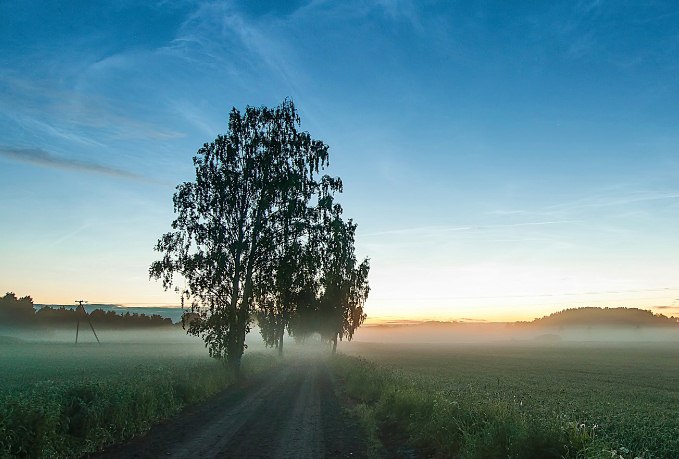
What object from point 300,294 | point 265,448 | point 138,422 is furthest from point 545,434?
A: point 300,294

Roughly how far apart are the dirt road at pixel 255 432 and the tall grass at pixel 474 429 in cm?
141

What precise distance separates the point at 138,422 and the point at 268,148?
23.2 metres

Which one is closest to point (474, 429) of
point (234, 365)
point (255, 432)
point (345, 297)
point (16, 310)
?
point (255, 432)

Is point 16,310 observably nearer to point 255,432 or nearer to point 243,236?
point 243,236

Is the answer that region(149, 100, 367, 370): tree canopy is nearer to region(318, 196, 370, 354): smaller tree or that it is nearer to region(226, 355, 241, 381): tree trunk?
region(226, 355, 241, 381): tree trunk

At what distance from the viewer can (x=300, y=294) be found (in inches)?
1341

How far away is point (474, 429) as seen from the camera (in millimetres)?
11078

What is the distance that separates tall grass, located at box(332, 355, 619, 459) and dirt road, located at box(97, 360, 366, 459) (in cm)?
141

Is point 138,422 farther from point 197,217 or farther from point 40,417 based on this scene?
point 197,217

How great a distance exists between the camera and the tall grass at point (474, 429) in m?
8.59

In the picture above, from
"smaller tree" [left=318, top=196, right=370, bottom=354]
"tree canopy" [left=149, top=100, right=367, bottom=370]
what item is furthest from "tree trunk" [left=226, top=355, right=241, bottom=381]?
"smaller tree" [left=318, top=196, right=370, bottom=354]

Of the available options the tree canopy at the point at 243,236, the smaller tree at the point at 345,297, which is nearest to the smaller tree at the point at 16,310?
the smaller tree at the point at 345,297

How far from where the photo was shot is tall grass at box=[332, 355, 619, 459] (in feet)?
28.2

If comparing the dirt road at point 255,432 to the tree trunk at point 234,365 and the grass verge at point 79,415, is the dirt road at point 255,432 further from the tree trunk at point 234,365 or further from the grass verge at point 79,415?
the tree trunk at point 234,365
